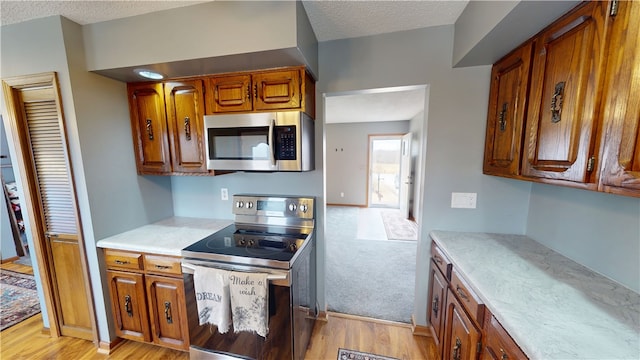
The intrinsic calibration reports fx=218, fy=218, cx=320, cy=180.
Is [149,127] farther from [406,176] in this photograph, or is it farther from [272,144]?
[406,176]

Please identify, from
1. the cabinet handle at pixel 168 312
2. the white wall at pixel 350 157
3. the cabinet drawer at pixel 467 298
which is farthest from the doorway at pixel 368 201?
the cabinet handle at pixel 168 312

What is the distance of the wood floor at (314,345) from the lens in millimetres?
1696

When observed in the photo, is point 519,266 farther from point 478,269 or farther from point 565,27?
point 565,27

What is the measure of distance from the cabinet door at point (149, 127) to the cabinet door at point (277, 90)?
85cm

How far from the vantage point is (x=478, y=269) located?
1.15 meters

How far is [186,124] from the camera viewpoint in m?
1.75

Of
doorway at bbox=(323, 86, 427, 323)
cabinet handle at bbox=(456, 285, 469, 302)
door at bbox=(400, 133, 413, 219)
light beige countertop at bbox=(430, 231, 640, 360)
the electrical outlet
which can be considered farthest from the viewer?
door at bbox=(400, 133, 413, 219)

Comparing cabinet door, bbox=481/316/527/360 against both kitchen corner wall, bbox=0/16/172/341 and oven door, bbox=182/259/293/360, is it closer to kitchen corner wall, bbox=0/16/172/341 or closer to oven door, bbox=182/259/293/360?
oven door, bbox=182/259/293/360

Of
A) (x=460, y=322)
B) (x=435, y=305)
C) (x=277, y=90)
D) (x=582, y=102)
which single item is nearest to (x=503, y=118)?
(x=582, y=102)

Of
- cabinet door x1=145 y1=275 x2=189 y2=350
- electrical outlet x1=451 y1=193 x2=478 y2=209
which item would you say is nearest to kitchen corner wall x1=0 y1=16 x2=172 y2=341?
cabinet door x1=145 y1=275 x2=189 y2=350

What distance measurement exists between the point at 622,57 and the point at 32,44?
3161 mm

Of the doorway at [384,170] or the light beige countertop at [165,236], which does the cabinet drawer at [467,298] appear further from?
the doorway at [384,170]

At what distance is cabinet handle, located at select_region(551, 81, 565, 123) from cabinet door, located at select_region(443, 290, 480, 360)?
106 cm

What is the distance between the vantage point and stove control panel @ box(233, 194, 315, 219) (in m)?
1.85
